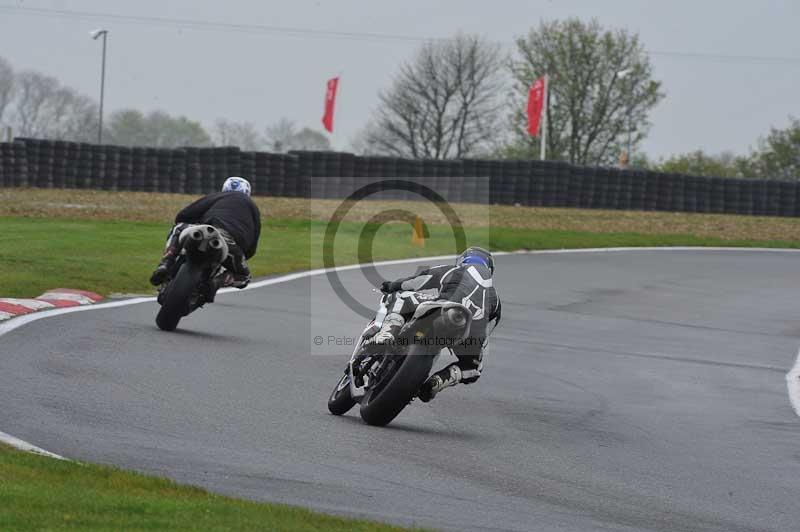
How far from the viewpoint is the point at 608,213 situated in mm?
38938

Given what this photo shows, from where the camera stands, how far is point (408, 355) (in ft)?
28.9

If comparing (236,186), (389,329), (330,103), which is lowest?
(389,329)

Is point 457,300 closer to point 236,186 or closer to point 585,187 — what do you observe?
point 236,186

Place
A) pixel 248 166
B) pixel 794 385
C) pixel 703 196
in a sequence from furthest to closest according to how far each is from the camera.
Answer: pixel 703 196 < pixel 248 166 < pixel 794 385

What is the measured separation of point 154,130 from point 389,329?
536 feet

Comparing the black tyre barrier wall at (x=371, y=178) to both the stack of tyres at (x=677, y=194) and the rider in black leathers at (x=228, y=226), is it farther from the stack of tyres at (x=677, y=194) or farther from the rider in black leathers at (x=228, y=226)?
the rider in black leathers at (x=228, y=226)

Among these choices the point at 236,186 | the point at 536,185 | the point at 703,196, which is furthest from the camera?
the point at 703,196

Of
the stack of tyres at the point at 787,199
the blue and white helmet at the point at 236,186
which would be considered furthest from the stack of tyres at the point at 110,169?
the blue and white helmet at the point at 236,186

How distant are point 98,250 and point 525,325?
313 inches

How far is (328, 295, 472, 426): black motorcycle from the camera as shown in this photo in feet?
29.0

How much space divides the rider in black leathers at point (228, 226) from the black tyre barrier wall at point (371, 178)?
22062 millimetres

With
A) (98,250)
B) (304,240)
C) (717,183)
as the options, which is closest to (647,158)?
(717,183)

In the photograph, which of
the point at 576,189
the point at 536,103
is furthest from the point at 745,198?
the point at 536,103

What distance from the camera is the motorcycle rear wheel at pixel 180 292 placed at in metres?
13.0
